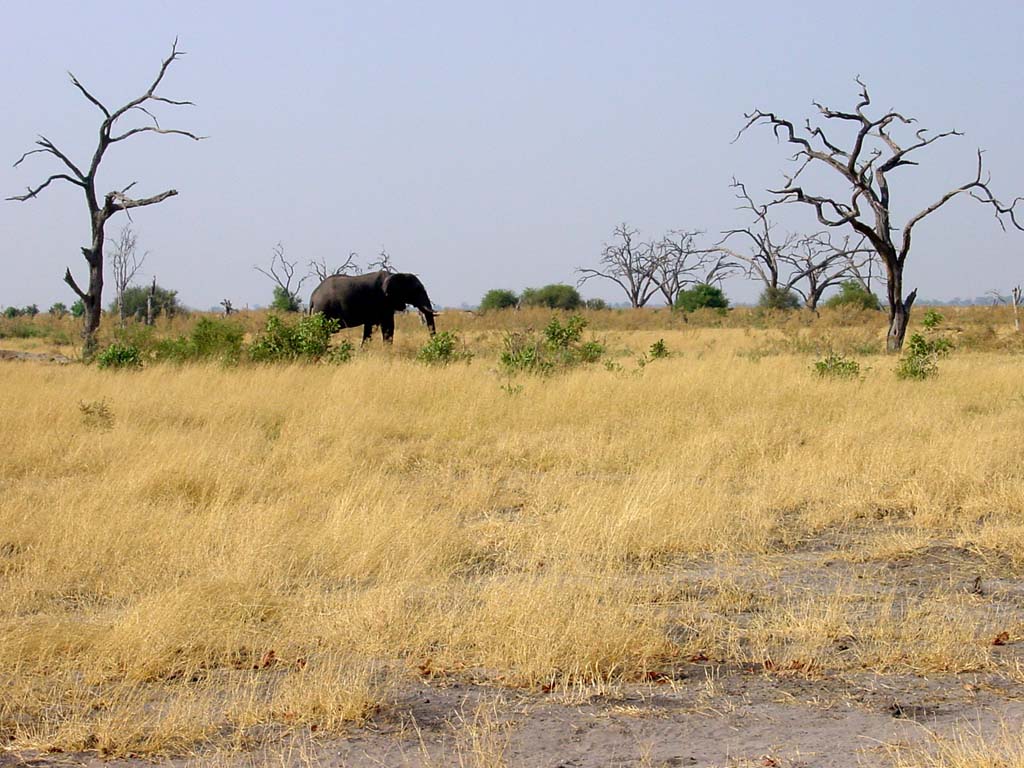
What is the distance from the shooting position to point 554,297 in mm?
59469

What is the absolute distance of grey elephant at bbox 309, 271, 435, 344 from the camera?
23.2m

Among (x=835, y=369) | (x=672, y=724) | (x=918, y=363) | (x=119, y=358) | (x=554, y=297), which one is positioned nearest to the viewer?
(x=672, y=724)

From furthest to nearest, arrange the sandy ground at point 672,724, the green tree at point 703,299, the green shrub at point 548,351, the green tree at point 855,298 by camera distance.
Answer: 1. the green tree at point 703,299
2. the green tree at point 855,298
3. the green shrub at point 548,351
4. the sandy ground at point 672,724

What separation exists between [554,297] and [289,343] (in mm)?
43526

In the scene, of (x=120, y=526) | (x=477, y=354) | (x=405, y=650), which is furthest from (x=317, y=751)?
(x=477, y=354)

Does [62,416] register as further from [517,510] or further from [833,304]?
[833,304]

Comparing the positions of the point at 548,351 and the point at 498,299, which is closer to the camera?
the point at 548,351

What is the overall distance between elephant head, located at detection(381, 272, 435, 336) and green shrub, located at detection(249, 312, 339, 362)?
635 centimetres

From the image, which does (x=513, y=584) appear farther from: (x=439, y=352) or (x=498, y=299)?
(x=498, y=299)

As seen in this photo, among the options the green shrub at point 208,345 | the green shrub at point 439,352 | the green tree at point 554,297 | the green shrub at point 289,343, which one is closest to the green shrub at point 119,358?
the green shrub at point 208,345

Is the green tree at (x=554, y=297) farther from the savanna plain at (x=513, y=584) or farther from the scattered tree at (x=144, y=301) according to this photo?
the savanna plain at (x=513, y=584)

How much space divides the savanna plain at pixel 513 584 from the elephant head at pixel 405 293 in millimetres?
11841

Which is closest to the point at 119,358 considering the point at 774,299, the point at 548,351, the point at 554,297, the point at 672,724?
the point at 548,351

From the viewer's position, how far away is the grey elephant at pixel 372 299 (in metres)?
23.2
